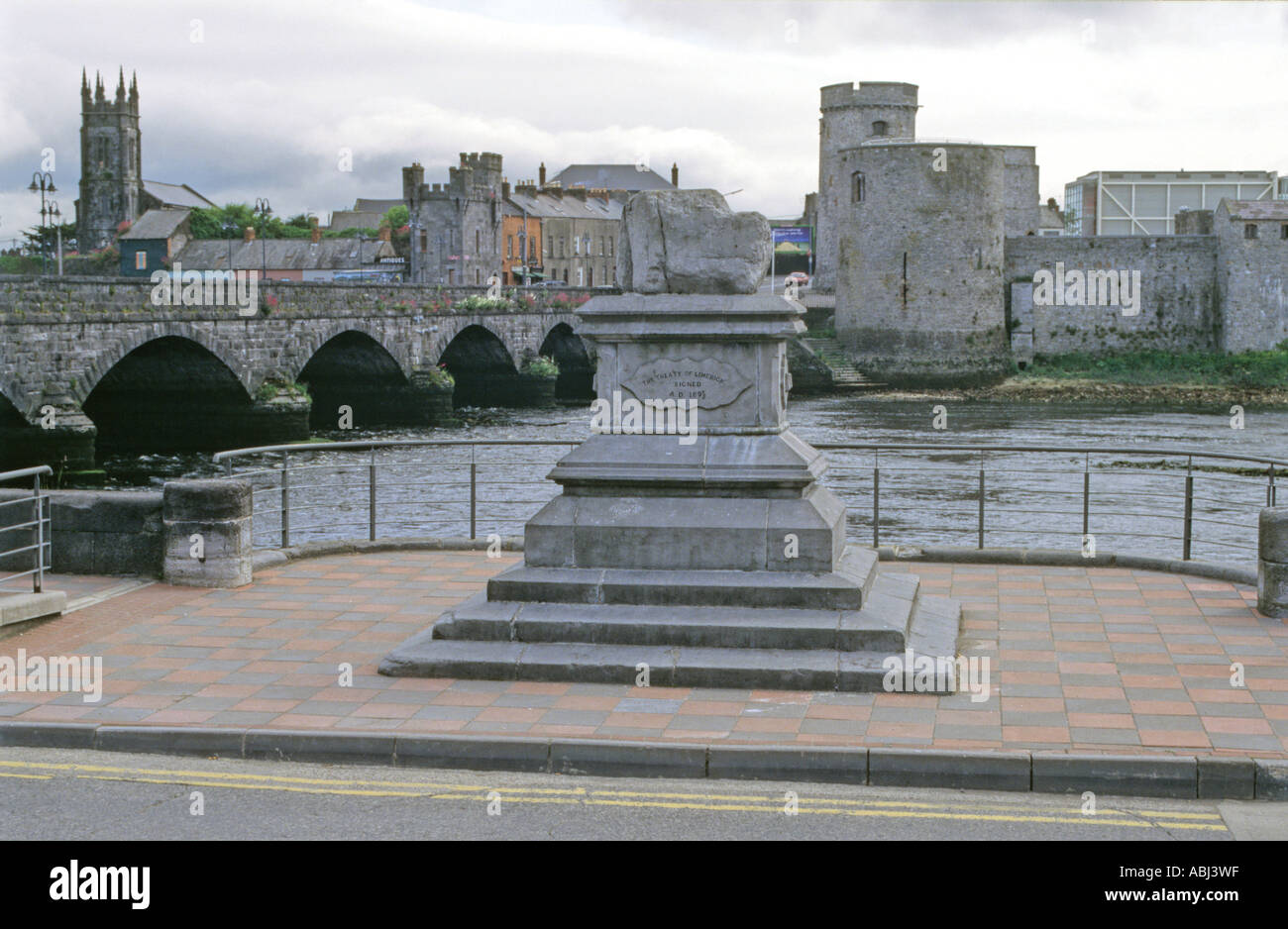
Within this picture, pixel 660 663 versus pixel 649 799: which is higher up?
pixel 660 663

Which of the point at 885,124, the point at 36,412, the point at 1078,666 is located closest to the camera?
the point at 1078,666

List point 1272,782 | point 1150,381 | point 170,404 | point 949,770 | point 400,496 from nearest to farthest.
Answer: point 1272,782, point 949,770, point 400,496, point 170,404, point 1150,381

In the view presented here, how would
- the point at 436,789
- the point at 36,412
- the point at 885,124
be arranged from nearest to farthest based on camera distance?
the point at 436,789, the point at 36,412, the point at 885,124

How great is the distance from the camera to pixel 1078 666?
321 inches

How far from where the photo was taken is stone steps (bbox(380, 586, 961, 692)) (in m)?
7.80

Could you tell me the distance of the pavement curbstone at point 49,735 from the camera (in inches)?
280

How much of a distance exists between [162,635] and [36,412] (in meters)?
22.5

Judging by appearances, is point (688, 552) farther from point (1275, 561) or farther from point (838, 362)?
point (838, 362)

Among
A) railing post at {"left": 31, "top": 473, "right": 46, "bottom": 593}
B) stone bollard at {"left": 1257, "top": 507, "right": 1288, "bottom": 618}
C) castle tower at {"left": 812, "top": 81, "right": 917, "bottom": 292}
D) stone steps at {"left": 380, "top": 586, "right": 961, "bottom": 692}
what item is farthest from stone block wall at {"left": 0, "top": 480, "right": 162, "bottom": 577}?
castle tower at {"left": 812, "top": 81, "right": 917, "bottom": 292}

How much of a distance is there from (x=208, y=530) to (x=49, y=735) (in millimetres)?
3384

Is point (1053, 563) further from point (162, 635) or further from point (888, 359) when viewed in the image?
point (888, 359)

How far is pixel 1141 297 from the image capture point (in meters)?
64.5

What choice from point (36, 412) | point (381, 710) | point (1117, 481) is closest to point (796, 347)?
point (1117, 481)

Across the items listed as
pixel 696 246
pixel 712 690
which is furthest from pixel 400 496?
pixel 712 690
